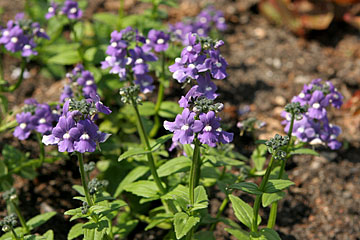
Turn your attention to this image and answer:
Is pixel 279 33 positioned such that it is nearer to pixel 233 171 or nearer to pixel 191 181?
pixel 233 171

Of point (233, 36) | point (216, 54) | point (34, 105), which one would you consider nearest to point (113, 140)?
point (34, 105)

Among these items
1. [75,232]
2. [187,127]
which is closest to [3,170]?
[75,232]

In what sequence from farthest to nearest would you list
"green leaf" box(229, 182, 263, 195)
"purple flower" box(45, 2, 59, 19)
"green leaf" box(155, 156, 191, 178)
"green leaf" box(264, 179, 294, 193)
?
"purple flower" box(45, 2, 59, 19) → "green leaf" box(155, 156, 191, 178) → "green leaf" box(264, 179, 294, 193) → "green leaf" box(229, 182, 263, 195)

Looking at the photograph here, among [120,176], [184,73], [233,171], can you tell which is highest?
[184,73]

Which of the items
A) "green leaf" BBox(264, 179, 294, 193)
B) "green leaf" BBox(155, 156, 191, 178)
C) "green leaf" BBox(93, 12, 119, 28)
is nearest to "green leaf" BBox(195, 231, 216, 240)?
→ "green leaf" BBox(155, 156, 191, 178)

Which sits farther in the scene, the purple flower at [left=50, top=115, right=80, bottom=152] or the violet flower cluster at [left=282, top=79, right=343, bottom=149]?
the violet flower cluster at [left=282, top=79, right=343, bottom=149]

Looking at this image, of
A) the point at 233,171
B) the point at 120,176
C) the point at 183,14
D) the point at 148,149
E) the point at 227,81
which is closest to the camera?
the point at 148,149

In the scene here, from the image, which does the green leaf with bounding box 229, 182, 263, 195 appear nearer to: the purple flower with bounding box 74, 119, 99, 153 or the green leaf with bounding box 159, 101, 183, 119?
the purple flower with bounding box 74, 119, 99, 153

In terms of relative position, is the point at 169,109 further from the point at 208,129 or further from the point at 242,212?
the point at 208,129
